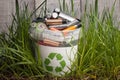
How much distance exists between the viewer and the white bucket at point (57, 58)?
8.60 ft

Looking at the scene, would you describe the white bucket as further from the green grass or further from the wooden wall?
the wooden wall

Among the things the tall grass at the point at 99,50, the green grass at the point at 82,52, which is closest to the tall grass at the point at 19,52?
the green grass at the point at 82,52

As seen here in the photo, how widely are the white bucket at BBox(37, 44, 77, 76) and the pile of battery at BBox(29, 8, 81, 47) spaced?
33 mm

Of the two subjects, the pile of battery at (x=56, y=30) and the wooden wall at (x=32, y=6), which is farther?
the wooden wall at (x=32, y=6)

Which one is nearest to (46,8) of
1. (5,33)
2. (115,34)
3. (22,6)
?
(22,6)

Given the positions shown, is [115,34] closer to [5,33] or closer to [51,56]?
[51,56]

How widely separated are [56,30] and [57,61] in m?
0.20

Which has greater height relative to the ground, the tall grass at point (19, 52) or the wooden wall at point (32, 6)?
the wooden wall at point (32, 6)

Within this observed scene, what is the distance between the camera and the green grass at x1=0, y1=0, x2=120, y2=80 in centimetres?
267

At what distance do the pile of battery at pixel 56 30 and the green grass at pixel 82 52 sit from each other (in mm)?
107

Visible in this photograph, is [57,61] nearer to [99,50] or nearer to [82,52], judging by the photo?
[82,52]

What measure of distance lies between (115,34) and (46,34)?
50cm

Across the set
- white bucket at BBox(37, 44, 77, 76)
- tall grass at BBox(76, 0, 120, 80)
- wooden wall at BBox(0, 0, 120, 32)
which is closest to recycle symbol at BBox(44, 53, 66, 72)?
white bucket at BBox(37, 44, 77, 76)

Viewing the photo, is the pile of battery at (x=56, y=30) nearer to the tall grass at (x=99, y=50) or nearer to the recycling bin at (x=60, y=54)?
the recycling bin at (x=60, y=54)
